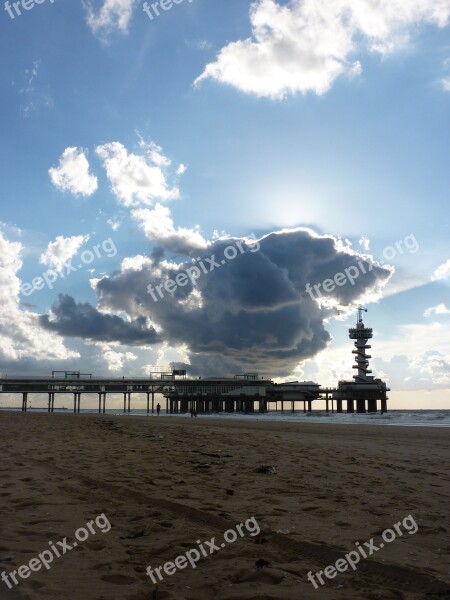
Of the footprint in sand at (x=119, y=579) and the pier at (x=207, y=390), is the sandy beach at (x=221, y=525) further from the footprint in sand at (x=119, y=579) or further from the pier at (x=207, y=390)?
the pier at (x=207, y=390)

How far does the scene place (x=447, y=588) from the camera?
13.5ft

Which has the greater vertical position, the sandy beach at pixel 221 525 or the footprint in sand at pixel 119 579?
the footprint in sand at pixel 119 579

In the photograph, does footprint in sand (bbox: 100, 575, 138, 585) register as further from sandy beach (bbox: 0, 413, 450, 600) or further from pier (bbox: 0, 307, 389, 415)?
pier (bbox: 0, 307, 389, 415)

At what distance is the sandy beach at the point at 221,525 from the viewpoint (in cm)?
415

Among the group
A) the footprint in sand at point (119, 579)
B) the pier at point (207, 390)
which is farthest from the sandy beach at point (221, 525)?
the pier at point (207, 390)

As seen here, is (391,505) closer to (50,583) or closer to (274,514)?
(274,514)

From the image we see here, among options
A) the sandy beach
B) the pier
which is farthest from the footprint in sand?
the pier

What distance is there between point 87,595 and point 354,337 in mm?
131758

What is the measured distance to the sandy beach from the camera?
4.15 m

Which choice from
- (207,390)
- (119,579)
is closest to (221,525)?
(119,579)

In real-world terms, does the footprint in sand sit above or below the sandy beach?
above

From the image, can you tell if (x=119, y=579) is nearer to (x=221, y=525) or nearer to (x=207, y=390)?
(x=221, y=525)

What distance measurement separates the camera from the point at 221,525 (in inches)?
231

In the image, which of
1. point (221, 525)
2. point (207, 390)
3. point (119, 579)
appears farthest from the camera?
point (207, 390)
